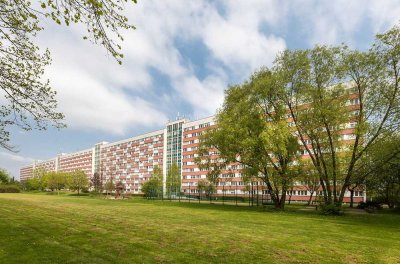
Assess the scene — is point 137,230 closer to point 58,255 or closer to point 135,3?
point 58,255

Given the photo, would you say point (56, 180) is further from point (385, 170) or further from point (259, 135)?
point (385, 170)

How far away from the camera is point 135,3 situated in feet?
27.2

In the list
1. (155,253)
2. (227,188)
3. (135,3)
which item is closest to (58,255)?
(155,253)

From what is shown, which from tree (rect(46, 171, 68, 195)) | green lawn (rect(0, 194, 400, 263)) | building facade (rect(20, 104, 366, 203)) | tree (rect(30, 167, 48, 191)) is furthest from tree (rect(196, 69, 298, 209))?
tree (rect(30, 167, 48, 191))

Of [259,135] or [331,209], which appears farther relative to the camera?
[259,135]

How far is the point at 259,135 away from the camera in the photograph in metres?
34.9

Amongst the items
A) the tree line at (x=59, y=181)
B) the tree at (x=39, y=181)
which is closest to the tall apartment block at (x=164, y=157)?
the tree line at (x=59, y=181)

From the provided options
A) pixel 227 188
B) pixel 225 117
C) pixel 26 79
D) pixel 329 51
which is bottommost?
pixel 227 188

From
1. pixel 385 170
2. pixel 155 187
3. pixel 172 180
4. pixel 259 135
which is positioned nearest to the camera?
pixel 259 135

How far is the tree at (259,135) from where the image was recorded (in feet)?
116

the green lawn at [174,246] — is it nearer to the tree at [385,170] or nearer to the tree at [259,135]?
the tree at [259,135]

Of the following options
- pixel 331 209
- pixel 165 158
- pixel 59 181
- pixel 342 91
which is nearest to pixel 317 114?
pixel 342 91

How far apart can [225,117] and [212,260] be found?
29517 mm

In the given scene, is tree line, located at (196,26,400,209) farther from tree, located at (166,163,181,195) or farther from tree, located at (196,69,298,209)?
tree, located at (166,163,181,195)
